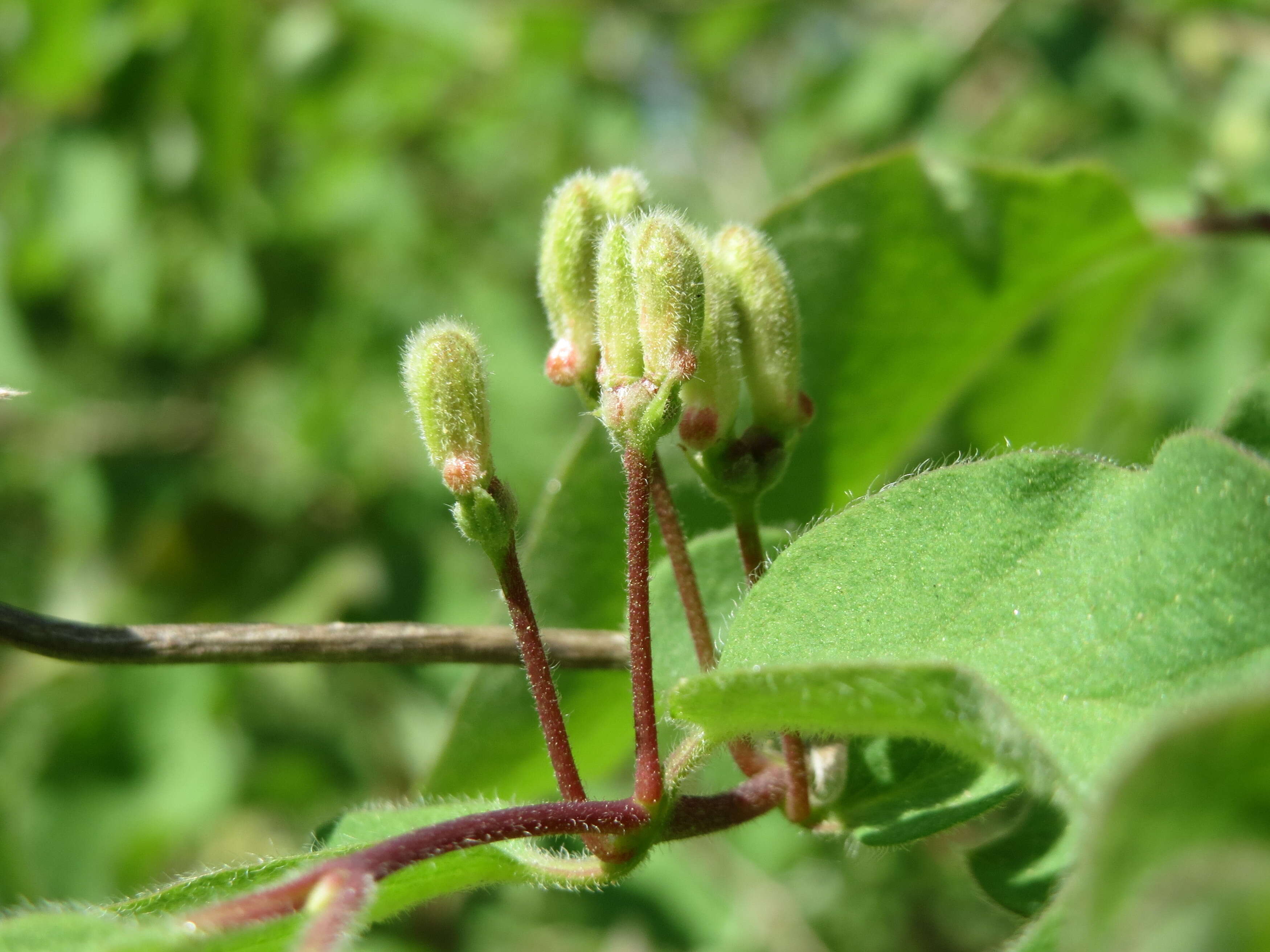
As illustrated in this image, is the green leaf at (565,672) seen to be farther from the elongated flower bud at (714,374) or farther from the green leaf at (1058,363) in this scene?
the green leaf at (1058,363)

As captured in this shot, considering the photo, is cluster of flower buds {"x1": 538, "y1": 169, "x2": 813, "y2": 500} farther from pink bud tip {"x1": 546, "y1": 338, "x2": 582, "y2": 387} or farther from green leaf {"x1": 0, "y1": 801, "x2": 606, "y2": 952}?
green leaf {"x1": 0, "y1": 801, "x2": 606, "y2": 952}

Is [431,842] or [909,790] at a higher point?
[431,842]

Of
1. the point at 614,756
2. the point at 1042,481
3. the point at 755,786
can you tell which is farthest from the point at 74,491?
the point at 1042,481

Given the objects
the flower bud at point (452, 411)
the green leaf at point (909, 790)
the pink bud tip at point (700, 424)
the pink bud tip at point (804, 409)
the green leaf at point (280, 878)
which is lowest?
the green leaf at point (909, 790)

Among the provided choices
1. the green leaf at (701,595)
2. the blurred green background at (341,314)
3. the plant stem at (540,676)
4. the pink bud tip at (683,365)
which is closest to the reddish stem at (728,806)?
the plant stem at (540,676)

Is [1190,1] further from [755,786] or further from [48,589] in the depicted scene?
[48,589]

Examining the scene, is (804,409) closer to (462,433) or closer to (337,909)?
(462,433)

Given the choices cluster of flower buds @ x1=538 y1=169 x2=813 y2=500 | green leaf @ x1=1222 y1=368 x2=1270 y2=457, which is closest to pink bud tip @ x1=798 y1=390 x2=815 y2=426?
cluster of flower buds @ x1=538 y1=169 x2=813 y2=500

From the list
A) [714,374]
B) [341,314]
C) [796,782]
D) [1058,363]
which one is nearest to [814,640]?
[796,782]
